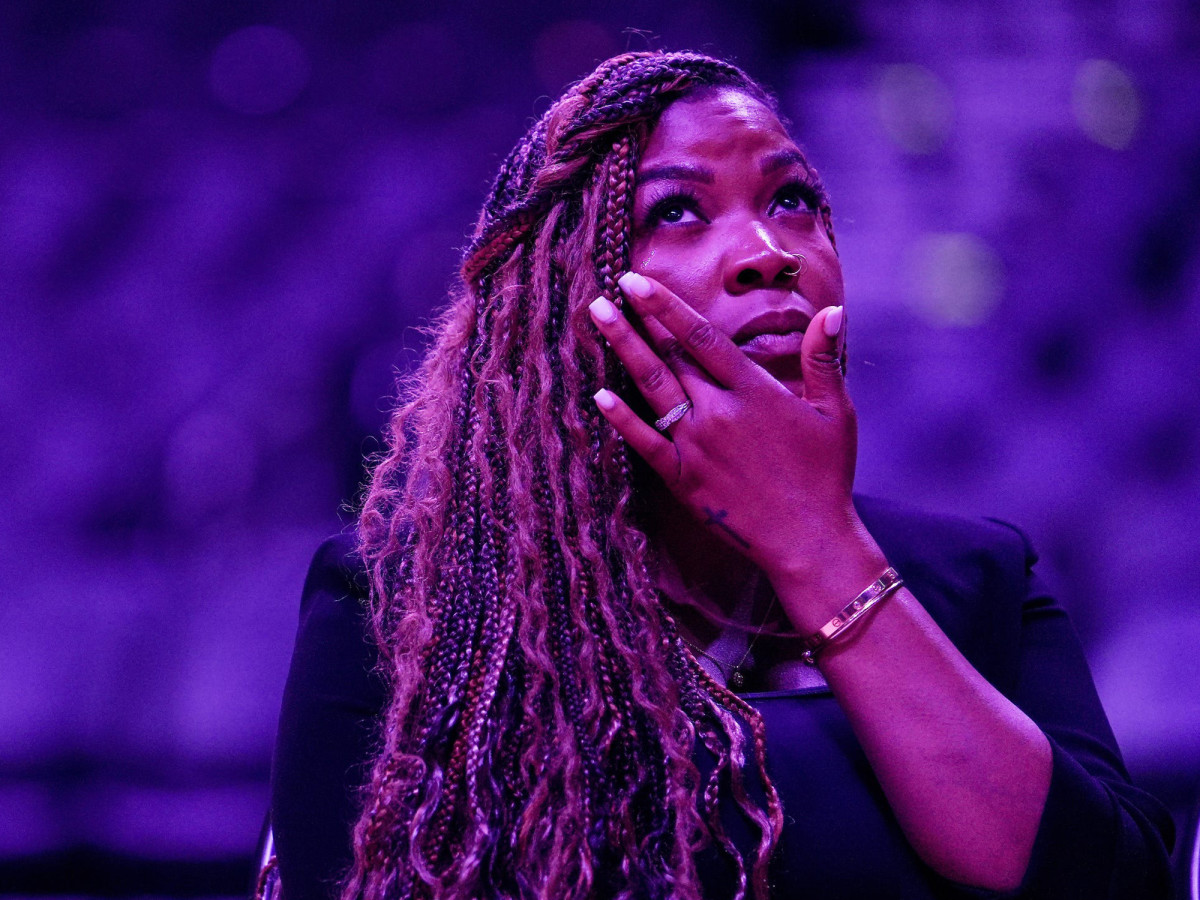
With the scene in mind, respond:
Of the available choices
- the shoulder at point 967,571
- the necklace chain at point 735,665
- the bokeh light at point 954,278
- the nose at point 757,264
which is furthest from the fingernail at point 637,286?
the bokeh light at point 954,278

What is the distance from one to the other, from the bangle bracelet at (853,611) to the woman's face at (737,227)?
0.23 metres

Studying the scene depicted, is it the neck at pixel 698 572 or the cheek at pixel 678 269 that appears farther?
the neck at pixel 698 572

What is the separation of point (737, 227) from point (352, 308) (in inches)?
38.5

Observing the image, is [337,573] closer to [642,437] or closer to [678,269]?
[642,437]

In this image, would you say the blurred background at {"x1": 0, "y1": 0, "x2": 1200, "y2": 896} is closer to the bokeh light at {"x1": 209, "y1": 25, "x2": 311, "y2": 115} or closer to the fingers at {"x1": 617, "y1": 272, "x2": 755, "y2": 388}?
the bokeh light at {"x1": 209, "y1": 25, "x2": 311, "y2": 115}

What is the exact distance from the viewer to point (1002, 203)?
188 centimetres

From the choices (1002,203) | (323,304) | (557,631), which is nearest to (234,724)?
(323,304)

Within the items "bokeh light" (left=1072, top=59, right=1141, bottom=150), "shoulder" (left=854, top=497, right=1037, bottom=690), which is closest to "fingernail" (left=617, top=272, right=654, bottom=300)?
"shoulder" (left=854, top=497, right=1037, bottom=690)

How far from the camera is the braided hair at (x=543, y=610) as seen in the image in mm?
825

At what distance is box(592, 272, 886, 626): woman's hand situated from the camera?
0.86m

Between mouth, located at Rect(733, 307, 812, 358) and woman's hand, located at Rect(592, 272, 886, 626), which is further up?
mouth, located at Rect(733, 307, 812, 358)

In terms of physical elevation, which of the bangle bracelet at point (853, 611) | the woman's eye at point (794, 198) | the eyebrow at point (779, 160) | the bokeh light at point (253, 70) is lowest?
the bangle bracelet at point (853, 611)

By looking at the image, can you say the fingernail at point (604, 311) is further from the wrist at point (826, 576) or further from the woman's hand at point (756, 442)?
the wrist at point (826, 576)

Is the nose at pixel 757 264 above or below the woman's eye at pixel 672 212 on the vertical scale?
below
